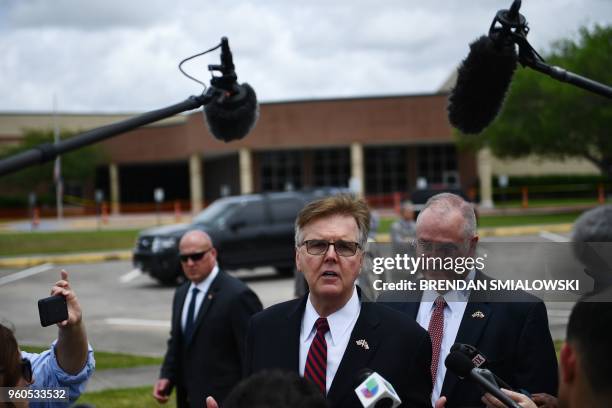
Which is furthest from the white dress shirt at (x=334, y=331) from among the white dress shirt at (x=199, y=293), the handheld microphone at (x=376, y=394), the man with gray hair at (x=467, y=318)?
the white dress shirt at (x=199, y=293)

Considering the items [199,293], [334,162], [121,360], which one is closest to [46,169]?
[334,162]

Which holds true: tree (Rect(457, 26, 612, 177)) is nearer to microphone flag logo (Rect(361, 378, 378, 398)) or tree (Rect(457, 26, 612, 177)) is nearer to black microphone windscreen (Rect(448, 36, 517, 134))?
black microphone windscreen (Rect(448, 36, 517, 134))

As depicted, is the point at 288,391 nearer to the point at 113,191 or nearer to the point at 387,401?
the point at 387,401

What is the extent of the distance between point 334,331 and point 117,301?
13.0 metres

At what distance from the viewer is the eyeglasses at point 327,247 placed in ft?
10.1

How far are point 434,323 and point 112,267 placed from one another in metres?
19.2

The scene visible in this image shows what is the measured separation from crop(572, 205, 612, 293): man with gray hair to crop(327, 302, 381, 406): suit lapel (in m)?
0.82

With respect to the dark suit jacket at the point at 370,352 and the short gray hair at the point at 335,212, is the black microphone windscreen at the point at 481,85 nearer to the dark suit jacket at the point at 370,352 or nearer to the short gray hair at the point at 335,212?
the short gray hair at the point at 335,212

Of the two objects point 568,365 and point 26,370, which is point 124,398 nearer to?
point 26,370

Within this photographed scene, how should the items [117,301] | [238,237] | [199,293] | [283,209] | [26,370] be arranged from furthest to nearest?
Answer: [283,209] < [238,237] < [117,301] < [199,293] < [26,370]

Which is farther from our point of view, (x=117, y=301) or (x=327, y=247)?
(x=117, y=301)

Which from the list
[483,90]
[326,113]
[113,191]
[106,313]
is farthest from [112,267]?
[113,191]

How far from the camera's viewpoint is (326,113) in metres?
50.7

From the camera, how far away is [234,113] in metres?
3.89
